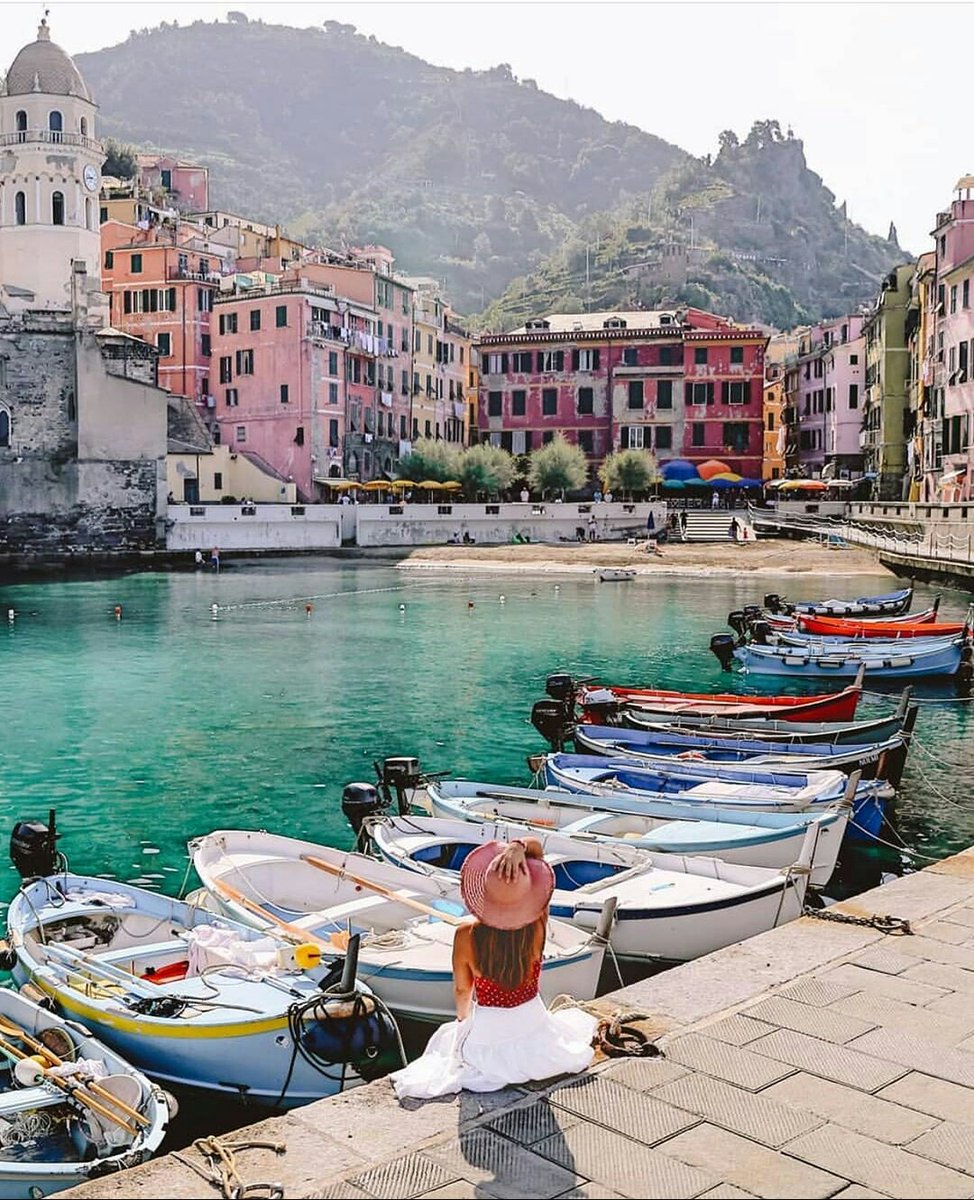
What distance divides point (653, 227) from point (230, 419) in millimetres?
119976

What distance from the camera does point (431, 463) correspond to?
3108 inches

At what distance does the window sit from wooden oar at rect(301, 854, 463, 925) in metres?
72.6

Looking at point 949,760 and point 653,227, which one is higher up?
point 653,227

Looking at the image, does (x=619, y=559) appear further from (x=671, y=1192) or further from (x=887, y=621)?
(x=671, y=1192)

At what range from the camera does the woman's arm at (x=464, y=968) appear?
7.25m

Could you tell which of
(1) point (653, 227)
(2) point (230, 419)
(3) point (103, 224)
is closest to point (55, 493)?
(2) point (230, 419)

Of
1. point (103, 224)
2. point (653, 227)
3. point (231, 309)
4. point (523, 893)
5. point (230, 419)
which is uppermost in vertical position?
point (653, 227)

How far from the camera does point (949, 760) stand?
23.2 metres

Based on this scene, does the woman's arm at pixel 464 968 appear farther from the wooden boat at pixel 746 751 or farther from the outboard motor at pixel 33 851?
the wooden boat at pixel 746 751

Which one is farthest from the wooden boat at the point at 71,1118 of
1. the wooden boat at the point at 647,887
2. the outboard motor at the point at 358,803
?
the outboard motor at the point at 358,803

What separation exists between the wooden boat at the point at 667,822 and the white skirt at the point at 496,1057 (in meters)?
6.95

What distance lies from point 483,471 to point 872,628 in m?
45.0

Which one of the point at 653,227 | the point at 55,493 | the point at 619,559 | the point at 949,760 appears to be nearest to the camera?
the point at 949,760

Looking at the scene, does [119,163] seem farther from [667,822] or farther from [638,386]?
[667,822]
